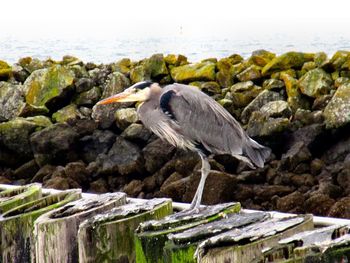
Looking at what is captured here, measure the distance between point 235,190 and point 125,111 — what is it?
12.7 ft

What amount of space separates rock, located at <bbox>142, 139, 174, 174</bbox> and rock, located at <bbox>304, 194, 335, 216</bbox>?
3.16 metres

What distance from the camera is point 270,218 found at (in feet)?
12.6

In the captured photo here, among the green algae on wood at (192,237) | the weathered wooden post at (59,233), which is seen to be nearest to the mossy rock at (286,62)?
the weathered wooden post at (59,233)

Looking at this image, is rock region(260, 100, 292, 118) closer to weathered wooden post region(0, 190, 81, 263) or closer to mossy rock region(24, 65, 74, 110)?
mossy rock region(24, 65, 74, 110)

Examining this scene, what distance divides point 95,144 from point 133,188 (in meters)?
2.01

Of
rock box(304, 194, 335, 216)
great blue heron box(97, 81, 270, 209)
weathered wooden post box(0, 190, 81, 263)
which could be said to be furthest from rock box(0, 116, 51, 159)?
weathered wooden post box(0, 190, 81, 263)

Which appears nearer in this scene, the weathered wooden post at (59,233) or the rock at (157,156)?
the weathered wooden post at (59,233)

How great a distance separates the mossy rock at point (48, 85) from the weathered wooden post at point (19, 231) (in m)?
12.8

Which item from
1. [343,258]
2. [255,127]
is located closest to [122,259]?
[343,258]

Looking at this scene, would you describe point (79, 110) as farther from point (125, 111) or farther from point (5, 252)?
point (5, 252)

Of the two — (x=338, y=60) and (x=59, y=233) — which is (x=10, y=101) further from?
(x=59, y=233)

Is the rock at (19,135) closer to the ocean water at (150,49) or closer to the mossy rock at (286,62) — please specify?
the mossy rock at (286,62)

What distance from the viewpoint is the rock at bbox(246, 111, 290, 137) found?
13875 mm

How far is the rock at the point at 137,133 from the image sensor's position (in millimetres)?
14892
